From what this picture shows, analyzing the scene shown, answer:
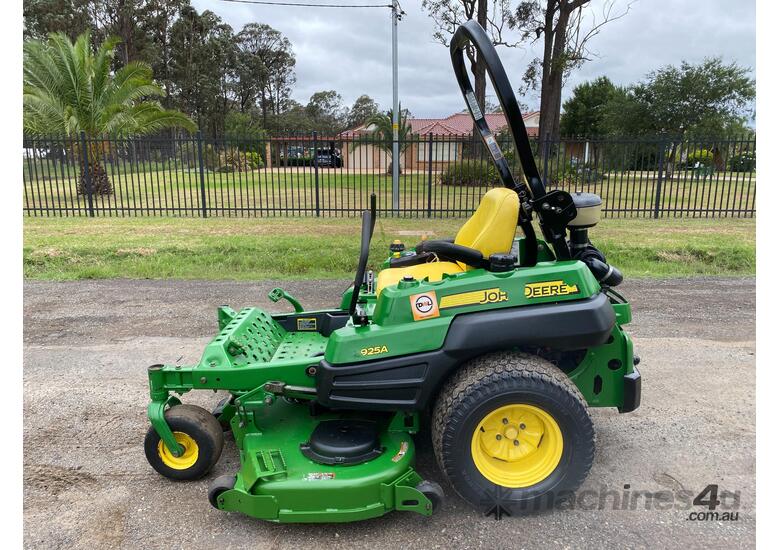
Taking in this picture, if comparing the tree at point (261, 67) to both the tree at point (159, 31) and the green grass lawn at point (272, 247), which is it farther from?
the green grass lawn at point (272, 247)

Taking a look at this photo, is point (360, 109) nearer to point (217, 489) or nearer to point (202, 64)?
point (202, 64)

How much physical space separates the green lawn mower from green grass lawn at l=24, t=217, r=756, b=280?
140 inches

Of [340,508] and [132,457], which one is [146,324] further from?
[340,508]

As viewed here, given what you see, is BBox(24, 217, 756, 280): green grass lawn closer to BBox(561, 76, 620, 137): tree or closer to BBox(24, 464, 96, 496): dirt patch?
BBox(24, 464, 96, 496): dirt patch

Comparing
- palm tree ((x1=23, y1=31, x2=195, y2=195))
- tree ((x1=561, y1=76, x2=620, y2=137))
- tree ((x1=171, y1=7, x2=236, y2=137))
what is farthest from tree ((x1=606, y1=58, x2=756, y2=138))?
tree ((x1=171, y1=7, x2=236, y2=137))

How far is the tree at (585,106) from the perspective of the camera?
4941 cm

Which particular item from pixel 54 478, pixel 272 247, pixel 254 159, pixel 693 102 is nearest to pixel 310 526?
pixel 54 478

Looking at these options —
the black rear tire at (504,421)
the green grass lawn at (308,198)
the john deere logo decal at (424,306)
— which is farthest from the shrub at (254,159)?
the black rear tire at (504,421)

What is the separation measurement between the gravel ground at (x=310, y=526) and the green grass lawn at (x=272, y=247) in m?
2.20

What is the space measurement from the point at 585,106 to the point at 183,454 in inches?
2130

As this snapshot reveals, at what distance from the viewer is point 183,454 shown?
2969 millimetres

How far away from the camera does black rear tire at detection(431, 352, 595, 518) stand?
257 cm

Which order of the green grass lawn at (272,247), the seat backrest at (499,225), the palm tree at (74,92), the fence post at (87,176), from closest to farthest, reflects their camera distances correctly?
the seat backrest at (499,225) → the green grass lawn at (272,247) → the fence post at (87,176) → the palm tree at (74,92)

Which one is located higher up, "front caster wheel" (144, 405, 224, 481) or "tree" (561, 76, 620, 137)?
"tree" (561, 76, 620, 137)
